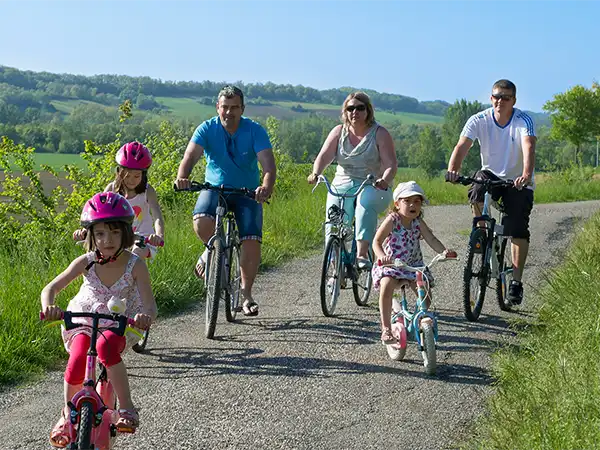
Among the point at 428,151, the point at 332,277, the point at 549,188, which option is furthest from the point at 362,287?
the point at 428,151

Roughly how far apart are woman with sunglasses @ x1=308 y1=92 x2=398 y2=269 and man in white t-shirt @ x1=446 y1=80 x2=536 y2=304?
595 mm

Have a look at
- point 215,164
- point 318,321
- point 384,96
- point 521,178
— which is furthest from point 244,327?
point 384,96

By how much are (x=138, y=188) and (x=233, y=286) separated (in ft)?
4.89

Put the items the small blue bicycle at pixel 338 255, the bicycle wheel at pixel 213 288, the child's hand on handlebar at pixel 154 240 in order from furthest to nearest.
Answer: the small blue bicycle at pixel 338 255, the bicycle wheel at pixel 213 288, the child's hand on handlebar at pixel 154 240

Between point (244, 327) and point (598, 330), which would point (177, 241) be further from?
point (598, 330)

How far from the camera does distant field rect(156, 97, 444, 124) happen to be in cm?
8166

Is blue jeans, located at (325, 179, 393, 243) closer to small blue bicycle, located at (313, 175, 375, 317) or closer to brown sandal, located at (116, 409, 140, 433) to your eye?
small blue bicycle, located at (313, 175, 375, 317)

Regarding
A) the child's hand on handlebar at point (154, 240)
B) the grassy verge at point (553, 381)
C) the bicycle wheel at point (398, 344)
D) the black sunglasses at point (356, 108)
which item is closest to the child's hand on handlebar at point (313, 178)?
the black sunglasses at point (356, 108)

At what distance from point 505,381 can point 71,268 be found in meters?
2.81

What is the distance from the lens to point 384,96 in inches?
6048

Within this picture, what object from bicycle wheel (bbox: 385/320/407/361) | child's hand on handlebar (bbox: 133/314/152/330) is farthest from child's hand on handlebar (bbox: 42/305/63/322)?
bicycle wheel (bbox: 385/320/407/361)

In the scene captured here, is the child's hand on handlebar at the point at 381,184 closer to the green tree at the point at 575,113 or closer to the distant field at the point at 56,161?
the distant field at the point at 56,161

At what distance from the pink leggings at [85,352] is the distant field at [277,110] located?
50.3m

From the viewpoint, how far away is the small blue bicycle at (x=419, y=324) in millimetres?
6129
